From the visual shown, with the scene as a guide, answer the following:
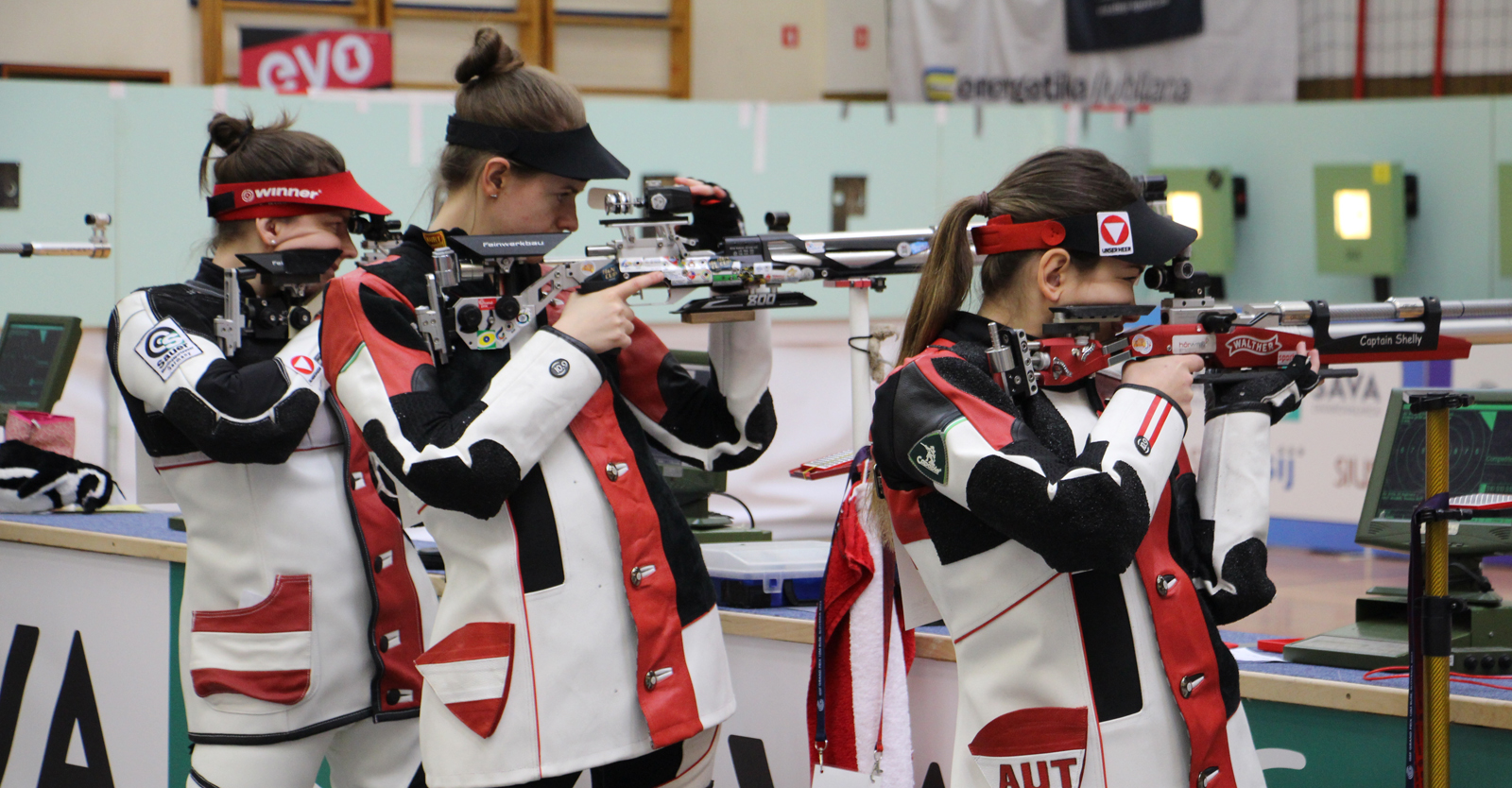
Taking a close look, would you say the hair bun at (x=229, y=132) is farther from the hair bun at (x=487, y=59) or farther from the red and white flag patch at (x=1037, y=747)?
the red and white flag patch at (x=1037, y=747)

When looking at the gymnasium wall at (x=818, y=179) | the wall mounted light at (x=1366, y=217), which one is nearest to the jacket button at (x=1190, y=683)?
the gymnasium wall at (x=818, y=179)

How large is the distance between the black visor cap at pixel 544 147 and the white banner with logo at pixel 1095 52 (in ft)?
20.5

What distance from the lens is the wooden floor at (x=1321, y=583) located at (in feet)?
15.6

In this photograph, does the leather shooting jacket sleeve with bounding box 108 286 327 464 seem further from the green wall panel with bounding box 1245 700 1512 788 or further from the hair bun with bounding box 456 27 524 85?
the green wall panel with bounding box 1245 700 1512 788

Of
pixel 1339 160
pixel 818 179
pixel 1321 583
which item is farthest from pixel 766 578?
pixel 1339 160

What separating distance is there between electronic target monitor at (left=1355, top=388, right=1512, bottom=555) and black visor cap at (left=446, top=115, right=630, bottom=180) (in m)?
1.22

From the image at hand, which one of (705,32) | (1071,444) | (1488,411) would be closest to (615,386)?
(1071,444)

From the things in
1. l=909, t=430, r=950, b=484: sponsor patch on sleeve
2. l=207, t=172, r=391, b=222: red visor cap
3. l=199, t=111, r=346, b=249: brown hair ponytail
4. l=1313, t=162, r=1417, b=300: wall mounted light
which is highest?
l=1313, t=162, r=1417, b=300: wall mounted light

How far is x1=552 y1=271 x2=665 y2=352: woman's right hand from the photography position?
1733mm

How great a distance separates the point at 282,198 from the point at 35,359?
1.83m

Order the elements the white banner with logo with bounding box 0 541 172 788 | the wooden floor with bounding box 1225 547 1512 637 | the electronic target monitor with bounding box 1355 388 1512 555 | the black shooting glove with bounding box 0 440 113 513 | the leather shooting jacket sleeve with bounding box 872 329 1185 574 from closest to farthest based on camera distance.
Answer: the leather shooting jacket sleeve with bounding box 872 329 1185 574 → the electronic target monitor with bounding box 1355 388 1512 555 → the white banner with logo with bounding box 0 541 172 788 → the black shooting glove with bounding box 0 440 113 513 → the wooden floor with bounding box 1225 547 1512 637

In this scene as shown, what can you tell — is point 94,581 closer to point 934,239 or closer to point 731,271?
point 731,271

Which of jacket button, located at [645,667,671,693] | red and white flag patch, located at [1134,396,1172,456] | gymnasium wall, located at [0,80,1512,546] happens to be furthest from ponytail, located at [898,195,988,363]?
gymnasium wall, located at [0,80,1512,546]

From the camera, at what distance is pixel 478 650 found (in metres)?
1.66
